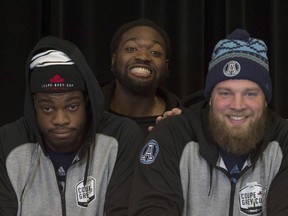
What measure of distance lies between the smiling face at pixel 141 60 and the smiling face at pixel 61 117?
679 millimetres

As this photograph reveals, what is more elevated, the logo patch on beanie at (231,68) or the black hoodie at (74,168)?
the logo patch on beanie at (231,68)

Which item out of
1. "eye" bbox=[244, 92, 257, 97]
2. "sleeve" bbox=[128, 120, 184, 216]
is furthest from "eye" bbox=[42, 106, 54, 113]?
"eye" bbox=[244, 92, 257, 97]

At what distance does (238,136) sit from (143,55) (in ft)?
2.77

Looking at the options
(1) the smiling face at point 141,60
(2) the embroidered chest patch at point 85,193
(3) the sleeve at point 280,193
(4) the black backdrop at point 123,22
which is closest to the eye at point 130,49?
(1) the smiling face at point 141,60

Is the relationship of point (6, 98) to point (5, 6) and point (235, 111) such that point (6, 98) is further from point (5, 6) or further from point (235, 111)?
point (235, 111)

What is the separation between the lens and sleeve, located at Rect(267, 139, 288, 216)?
204 cm

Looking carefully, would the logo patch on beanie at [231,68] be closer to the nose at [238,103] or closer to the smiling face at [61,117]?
the nose at [238,103]

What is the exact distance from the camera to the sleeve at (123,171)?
217 cm

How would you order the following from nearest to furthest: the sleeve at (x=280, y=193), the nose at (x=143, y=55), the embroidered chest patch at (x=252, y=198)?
the sleeve at (x=280, y=193) < the embroidered chest patch at (x=252, y=198) < the nose at (x=143, y=55)

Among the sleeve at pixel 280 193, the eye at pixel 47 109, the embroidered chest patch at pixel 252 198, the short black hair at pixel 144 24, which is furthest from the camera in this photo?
the short black hair at pixel 144 24

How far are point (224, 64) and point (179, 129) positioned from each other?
292mm

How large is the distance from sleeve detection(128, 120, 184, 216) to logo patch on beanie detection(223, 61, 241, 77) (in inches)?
11.6

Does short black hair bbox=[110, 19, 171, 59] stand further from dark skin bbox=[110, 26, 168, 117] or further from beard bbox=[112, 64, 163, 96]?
beard bbox=[112, 64, 163, 96]

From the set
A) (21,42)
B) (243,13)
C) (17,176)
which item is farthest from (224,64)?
(21,42)
